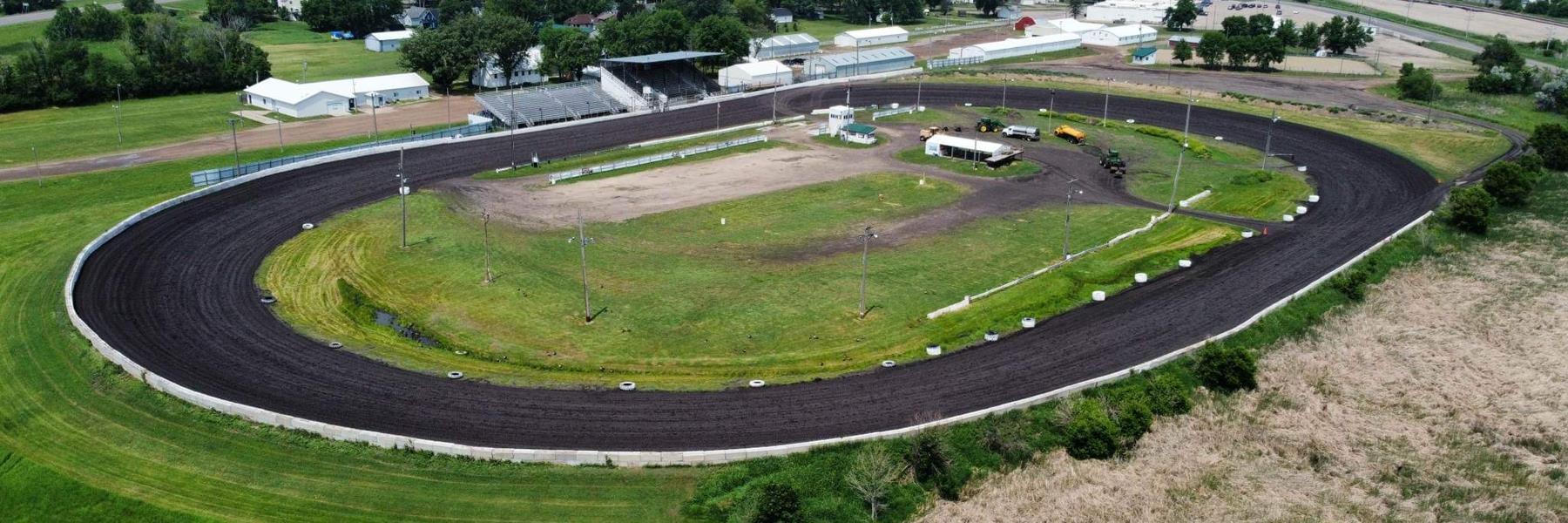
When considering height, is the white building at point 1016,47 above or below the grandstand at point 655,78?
above

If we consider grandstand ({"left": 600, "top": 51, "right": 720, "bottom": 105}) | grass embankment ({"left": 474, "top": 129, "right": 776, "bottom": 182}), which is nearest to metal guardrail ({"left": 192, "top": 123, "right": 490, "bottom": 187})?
grass embankment ({"left": 474, "top": 129, "right": 776, "bottom": 182})

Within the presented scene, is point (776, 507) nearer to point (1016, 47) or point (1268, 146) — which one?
point (1268, 146)

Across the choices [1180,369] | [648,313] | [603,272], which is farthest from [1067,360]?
[603,272]

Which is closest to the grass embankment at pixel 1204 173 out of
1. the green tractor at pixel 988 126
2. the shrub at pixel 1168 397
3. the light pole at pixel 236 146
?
the green tractor at pixel 988 126

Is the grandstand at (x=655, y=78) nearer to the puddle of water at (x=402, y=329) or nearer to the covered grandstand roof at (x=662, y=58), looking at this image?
the covered grandstand roof at (x=662, y=58)

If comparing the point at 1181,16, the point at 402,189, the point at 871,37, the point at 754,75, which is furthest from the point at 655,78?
the point at 1181,16

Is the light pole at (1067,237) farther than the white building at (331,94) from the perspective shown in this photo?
No
